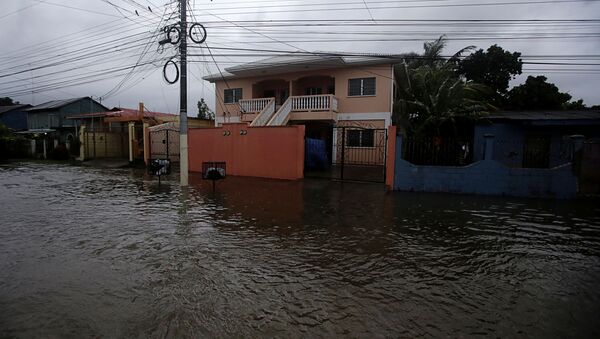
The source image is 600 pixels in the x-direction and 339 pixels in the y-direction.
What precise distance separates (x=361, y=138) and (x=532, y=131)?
8364 millimetres

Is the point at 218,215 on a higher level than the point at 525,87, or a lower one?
lower

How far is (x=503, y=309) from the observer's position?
11.4 feet

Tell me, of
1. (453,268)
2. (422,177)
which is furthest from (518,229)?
(422,177)

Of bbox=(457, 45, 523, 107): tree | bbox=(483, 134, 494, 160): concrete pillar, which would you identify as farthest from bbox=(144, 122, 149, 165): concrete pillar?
bbox=(457, 45, 523, 107): tree

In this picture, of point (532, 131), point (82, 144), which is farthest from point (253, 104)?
point (532, 131)

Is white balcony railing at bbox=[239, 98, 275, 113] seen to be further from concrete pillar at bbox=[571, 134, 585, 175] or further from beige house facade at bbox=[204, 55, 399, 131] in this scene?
concrete pillar at bbox=[571, 134, 585, 175]

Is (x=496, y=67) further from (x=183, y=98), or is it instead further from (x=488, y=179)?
(x=183, y=98)

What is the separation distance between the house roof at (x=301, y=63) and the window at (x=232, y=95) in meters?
1.18

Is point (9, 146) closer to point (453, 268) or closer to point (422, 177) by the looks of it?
point (422, 177)

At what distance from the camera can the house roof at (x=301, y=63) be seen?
18.7 meters

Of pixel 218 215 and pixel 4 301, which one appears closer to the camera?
pixel 4 301

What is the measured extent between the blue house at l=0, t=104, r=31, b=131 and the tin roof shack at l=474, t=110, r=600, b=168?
50562 millimetres

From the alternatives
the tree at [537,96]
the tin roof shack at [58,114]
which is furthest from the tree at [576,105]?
the tin roof shack at [58,114]

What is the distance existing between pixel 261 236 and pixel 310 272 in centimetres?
186
